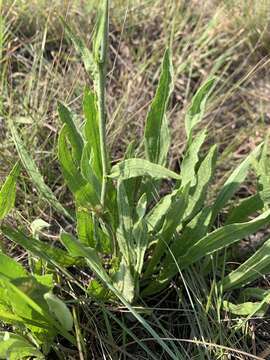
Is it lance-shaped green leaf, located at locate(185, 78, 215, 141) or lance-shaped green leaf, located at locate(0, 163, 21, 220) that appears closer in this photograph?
lance-shaped green leaf, located at locate(0, 163, 21, 220)

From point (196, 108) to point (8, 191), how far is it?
1.57 ft

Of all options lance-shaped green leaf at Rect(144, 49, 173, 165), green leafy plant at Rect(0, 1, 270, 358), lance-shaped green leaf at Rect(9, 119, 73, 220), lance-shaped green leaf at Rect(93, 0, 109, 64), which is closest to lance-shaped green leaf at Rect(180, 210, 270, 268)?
green leafy plant at Rect(0, 1, 270, 358)

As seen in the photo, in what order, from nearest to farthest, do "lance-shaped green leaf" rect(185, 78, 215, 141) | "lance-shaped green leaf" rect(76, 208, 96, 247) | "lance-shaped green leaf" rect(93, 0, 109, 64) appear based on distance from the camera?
"lance-shaped green leaf" rect(93, 0, 109, 64) → "lance-shaped green leaf" rect(76, 208, 96, 247) → "lance-shaped green leaf" rect(185, 78, 215, 141)

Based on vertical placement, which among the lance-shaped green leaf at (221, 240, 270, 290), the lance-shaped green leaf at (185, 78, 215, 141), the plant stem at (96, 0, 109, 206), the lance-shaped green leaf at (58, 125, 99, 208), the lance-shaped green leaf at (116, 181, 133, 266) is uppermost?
the plant stem at (96, 0, 109, 206)

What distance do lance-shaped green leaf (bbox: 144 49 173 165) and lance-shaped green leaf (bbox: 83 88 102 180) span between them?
0.42ft

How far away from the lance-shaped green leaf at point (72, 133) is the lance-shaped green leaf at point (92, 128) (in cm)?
7

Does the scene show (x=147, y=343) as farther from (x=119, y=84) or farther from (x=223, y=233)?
(x=119, y=84)

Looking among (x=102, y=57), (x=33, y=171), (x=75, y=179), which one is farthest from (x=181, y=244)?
(x=102, y=57)

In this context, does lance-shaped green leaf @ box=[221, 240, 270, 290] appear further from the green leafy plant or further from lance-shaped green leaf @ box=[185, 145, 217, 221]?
lance-shaped green leaf @ box=[185, 145, 217, 221]

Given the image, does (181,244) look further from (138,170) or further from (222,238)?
(138,170)

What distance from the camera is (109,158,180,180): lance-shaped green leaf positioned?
1.03 metres

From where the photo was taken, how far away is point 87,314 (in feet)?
4.01

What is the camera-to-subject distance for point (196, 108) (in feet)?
4.36

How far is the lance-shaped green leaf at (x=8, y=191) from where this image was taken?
1.18 meters
